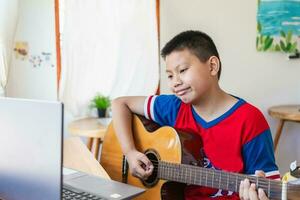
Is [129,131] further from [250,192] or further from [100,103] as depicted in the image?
[100,103]

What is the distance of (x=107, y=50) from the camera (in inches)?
93.0

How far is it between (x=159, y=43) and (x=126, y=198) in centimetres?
181

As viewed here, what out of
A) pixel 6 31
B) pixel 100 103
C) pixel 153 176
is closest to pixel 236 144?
pixel 153 176

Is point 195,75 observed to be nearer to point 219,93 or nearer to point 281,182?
point 219,93

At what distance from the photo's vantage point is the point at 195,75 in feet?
3.72

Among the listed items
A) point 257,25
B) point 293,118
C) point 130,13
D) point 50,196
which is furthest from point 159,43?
point 50,196

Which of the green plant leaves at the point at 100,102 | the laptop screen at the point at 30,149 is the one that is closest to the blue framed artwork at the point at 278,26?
the green plant leaves at the point at 100,102

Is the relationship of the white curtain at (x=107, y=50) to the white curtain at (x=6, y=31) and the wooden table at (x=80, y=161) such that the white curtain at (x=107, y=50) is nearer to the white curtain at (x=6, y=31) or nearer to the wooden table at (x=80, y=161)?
the white curtain at (x=6, y=31)

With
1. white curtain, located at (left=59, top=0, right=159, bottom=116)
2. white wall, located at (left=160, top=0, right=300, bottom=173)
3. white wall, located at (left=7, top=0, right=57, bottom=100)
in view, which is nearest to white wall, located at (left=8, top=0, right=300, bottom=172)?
white wall, located at (left=160, top=0, right=300, bottom=173)

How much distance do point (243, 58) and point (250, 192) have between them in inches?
72.1

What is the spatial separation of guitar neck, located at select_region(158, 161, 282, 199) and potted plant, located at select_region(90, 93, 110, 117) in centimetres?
123

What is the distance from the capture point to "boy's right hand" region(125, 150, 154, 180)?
3.86 ft

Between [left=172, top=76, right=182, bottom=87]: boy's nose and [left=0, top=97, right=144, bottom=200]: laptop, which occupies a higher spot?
[left=172, top=76, right=182, bottom=87]: boy's nose

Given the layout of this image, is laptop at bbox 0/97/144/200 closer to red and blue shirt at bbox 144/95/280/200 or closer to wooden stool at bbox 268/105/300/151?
red and blue shirt at bbox 144/95/280/200
